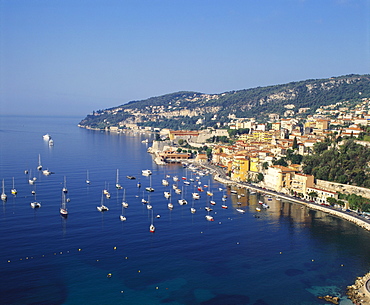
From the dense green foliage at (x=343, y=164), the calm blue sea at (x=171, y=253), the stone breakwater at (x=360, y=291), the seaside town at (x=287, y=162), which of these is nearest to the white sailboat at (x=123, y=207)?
the calm blue sea at (x=171, y=253)

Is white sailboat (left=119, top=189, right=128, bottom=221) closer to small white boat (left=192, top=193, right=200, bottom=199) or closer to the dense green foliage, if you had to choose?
small white boat (left=192, top=193, right=200, bottom=199)

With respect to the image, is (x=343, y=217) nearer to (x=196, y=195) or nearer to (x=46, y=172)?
(x=196, y=195)

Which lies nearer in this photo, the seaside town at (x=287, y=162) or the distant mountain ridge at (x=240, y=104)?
the seaside town at (x=287, y=162)

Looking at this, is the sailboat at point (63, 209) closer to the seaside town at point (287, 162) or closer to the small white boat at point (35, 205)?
the small white boat at point (35, 205)

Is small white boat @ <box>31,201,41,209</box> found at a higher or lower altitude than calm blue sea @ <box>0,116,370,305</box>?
higher

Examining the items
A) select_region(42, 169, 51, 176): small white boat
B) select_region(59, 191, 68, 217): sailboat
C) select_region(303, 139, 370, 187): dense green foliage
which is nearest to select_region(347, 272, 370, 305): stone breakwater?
select_region(303, 139, 370, 187): dense green foliage

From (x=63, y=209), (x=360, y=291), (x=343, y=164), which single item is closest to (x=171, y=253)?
(x=360, y=291)
